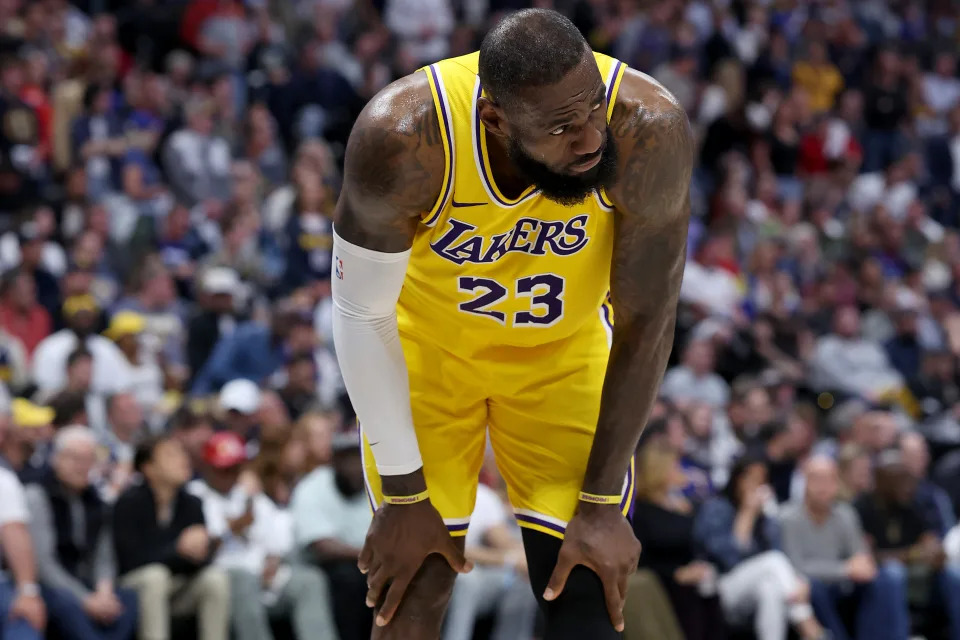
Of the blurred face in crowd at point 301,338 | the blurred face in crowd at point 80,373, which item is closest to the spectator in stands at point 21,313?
the blurred face in crowd at point 80,373

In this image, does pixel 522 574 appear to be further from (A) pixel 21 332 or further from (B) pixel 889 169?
(B) pixel 889 169

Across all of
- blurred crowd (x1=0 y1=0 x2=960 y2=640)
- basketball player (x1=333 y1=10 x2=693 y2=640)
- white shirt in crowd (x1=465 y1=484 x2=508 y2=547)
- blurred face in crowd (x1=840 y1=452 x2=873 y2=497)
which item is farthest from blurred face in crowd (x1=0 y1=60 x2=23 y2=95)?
basketball player (x1=333 y1=10 x2=693 y2=640)

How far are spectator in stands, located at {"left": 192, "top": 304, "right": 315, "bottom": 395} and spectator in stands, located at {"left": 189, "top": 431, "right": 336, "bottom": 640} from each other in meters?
1.85

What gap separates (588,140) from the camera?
10.7 ft

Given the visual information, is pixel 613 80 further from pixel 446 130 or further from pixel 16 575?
pixel 16 575

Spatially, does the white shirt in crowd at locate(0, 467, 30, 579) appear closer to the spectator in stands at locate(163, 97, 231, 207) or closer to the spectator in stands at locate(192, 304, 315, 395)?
the spectator in stands at locate(192, 304, 315, 395)

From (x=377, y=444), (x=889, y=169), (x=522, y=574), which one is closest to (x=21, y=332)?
(x=522, y=574)

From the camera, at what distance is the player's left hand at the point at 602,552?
12.2 feet

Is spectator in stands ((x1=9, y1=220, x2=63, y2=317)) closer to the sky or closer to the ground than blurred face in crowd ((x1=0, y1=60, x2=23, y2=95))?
closer to the ground

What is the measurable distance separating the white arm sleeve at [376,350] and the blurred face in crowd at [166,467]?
361cm

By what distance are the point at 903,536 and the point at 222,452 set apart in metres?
4.33

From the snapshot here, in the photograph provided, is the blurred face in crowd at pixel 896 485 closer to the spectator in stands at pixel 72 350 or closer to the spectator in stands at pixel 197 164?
the spectator in stands at pixel 72 350

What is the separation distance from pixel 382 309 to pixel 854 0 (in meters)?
15.5

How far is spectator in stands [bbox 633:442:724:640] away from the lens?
7.48 metres
